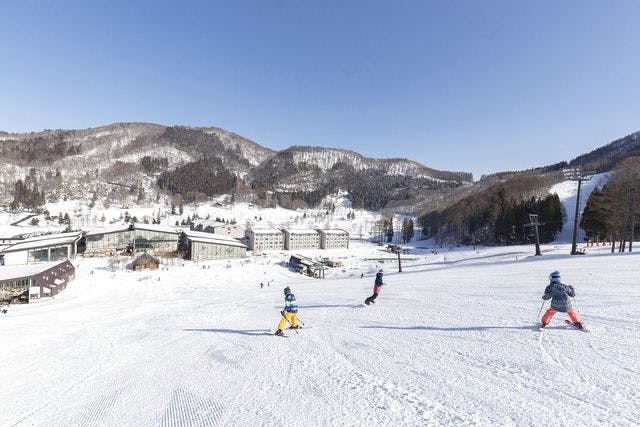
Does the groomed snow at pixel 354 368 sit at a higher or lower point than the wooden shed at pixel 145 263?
higher

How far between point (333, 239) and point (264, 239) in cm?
2163

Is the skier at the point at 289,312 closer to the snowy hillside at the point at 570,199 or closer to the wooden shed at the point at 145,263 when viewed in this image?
the wooden shed at the point at 145,263

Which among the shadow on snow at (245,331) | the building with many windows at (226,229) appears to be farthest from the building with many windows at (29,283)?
the building with many windows at (226,229)

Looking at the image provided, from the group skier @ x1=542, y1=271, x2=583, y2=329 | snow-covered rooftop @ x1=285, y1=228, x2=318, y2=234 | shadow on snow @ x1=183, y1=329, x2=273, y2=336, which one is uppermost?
skier @ x1=542, y1=271, x2=583, y2=329

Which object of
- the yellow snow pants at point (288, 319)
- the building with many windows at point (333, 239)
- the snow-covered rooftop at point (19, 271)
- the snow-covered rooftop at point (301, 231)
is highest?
the yellow snow pants at point (288, 319)

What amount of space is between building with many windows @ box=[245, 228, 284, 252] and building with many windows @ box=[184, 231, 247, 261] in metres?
18.4

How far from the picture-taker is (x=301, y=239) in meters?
94.8

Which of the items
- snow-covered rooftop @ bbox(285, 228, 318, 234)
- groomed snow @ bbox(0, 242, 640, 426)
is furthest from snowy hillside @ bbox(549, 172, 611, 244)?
groomed snow @ bbox(0, 242, 640, 426)

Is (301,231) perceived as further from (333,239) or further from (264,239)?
(264,239)

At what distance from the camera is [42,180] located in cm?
19538

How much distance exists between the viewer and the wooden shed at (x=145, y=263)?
4772 centimetres

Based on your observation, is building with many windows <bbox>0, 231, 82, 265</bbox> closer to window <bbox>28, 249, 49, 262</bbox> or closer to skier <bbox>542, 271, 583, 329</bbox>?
window <bbox>28, 249, 49, 262</bbox>

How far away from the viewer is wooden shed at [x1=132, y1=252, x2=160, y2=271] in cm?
4772

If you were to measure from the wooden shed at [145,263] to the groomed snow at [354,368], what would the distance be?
127ft
